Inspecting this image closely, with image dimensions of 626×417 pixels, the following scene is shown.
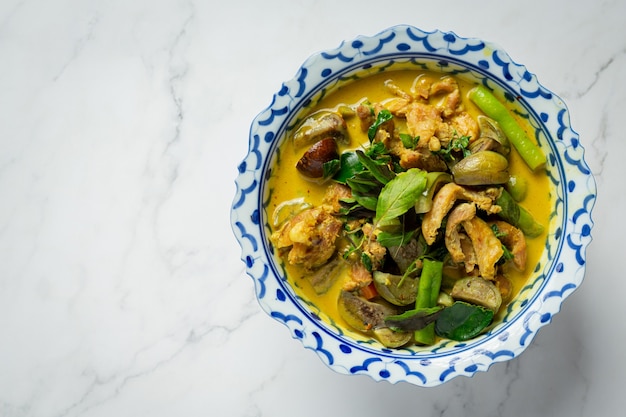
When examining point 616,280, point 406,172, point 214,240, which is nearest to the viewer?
point 406,172

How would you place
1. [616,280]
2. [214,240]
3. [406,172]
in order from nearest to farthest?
[406,172] < [616,280] < [214,240]

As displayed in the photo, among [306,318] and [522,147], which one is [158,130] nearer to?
[306,318]

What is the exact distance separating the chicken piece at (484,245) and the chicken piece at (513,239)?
0.20 ft

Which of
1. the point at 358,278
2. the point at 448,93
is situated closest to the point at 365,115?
the point at 448,93

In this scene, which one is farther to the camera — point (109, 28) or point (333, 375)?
point (109, 28)

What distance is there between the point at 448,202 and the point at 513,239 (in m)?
0.34

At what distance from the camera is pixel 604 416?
126 inches

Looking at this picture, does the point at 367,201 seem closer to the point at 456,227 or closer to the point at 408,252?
the point at 408,252

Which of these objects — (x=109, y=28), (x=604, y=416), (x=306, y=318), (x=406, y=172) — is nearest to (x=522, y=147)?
(x=406, y=172)

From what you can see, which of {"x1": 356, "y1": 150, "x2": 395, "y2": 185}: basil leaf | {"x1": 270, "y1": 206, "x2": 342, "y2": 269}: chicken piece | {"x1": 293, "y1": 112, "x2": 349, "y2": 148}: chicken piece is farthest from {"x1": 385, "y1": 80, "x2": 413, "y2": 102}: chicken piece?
{"x1": 270, "y1": 206, "x2": 342, "y2": 269}: chicken piece

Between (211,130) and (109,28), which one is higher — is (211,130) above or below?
below

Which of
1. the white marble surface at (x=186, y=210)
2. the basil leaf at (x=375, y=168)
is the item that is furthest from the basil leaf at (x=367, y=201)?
the white marble surface at (x=186, y=210)

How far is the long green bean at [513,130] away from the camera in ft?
9.26

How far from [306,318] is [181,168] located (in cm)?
110
